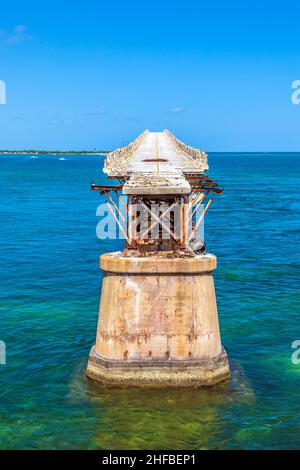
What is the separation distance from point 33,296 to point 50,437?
15413 millimetres

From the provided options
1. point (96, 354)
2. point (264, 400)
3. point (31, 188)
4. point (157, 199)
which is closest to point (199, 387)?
point (264, 400)

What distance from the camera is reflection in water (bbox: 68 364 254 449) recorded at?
60.6 feet

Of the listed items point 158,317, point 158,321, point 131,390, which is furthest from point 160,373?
point 158,317

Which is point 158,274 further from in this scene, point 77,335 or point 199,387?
point 77,335

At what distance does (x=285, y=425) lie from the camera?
19.6 m

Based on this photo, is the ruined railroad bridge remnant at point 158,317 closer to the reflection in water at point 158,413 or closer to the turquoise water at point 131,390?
the reflection in water at point 158,413

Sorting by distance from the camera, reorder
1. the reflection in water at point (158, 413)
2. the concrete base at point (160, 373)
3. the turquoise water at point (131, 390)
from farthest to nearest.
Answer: the concrete base at point (160, 373)
the turquoise water at point (131, 390)
the reflection in water at point (158, 413)

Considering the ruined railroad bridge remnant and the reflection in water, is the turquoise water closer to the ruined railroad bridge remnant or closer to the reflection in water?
the reflection in water

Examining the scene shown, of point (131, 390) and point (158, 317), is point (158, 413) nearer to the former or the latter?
point (131, 390)

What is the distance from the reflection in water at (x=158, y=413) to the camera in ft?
60.6

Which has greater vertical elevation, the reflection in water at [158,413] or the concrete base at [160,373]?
the concrete base at [160,373]

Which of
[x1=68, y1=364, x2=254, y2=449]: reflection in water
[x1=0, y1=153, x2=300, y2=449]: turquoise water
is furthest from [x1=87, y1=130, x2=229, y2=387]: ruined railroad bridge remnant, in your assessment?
[x1=0, y1=153, x2=300, y2=449]: turquoise water

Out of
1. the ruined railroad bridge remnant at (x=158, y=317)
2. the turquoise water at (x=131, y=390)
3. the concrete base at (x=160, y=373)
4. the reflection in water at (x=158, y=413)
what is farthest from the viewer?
the concrete base at (x=160, y=373)

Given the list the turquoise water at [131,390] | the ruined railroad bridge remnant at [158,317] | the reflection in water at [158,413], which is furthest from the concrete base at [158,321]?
the turquoise water at [131,390]
